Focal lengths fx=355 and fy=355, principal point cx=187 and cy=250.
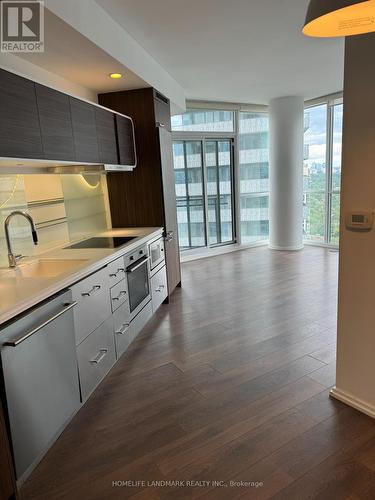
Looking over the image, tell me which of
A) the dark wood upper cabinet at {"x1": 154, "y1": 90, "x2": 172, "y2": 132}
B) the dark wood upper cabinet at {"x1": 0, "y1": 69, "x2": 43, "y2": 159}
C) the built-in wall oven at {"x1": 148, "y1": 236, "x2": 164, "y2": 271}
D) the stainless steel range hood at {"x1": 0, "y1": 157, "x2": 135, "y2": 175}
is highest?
the dark wood upper cabinet at {"x1": 154, "y1": 90, "x2": 172, "y2": 132}

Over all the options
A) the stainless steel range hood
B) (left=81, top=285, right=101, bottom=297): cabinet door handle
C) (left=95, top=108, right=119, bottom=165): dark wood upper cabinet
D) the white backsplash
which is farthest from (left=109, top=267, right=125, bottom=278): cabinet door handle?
(left=95, top=108, right=119, bottom=165): dark wood upper cabinet

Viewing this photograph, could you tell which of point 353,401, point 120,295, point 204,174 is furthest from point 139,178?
point 353,401

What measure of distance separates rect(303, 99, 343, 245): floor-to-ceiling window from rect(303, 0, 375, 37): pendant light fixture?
544 cm

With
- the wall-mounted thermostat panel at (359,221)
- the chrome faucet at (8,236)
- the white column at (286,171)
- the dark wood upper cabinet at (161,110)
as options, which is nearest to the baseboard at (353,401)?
the wall-mounted thermostat panel at (359,221)

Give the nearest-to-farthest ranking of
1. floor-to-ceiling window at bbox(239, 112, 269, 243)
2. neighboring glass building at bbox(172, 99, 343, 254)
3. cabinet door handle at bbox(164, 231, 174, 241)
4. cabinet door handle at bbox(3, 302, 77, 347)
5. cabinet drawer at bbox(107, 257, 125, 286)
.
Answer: cabinet door handle at bbox(3, 302, 77, 347)
cabinet drawer at bbox(107, 257, 125, 286)
cabinet door handle at bbox(164, 231, 174, 241)
neighboring glass building at bbox(172, 99, 343, 254)
floor-to-ceiling window at bbox(239, 112, 269, 243)

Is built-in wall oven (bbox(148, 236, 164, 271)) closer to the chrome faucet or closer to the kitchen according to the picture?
the kitchen

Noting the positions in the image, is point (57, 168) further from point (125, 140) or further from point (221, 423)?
point (221, 423)

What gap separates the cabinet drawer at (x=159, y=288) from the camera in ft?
12.5

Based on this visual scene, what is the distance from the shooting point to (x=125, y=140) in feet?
12.5

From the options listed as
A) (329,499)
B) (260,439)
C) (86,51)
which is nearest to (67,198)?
(86,51)

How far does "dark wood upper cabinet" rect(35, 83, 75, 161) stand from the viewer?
239 centimetres

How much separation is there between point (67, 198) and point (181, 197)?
3105 millimetres

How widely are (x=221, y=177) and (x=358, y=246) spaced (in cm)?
486

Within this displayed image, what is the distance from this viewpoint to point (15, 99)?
2090 mm
